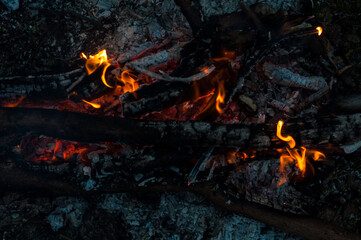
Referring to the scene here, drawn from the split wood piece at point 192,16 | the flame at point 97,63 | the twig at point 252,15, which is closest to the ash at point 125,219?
the flame at point 97,63

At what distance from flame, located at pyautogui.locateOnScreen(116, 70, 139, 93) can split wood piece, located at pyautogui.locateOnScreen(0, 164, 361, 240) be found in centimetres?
147

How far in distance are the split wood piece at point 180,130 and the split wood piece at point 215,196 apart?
1.85 ft

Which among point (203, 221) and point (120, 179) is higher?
point (120, 179)

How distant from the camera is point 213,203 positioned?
3043 millimetres

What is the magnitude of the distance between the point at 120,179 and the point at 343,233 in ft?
8.45

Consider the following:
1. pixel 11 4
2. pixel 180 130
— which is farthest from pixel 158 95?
pixel 11 4

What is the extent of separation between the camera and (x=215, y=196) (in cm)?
296

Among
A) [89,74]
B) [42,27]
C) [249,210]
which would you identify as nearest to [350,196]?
[249,210]

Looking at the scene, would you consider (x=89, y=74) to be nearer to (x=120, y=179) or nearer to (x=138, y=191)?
(x=120, y=179)

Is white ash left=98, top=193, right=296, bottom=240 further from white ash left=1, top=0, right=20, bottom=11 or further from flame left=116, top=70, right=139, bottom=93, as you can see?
white ash left=1, top=0, right=20, bottom=11

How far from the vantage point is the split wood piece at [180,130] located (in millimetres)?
2746

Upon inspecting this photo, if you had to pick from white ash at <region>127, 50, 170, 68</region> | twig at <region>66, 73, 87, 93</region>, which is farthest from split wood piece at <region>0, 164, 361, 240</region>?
white ash at <region>127, 50, 170, 68</region>

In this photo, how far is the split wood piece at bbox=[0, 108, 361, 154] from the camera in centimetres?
275

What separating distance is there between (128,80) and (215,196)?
6.84 feet
